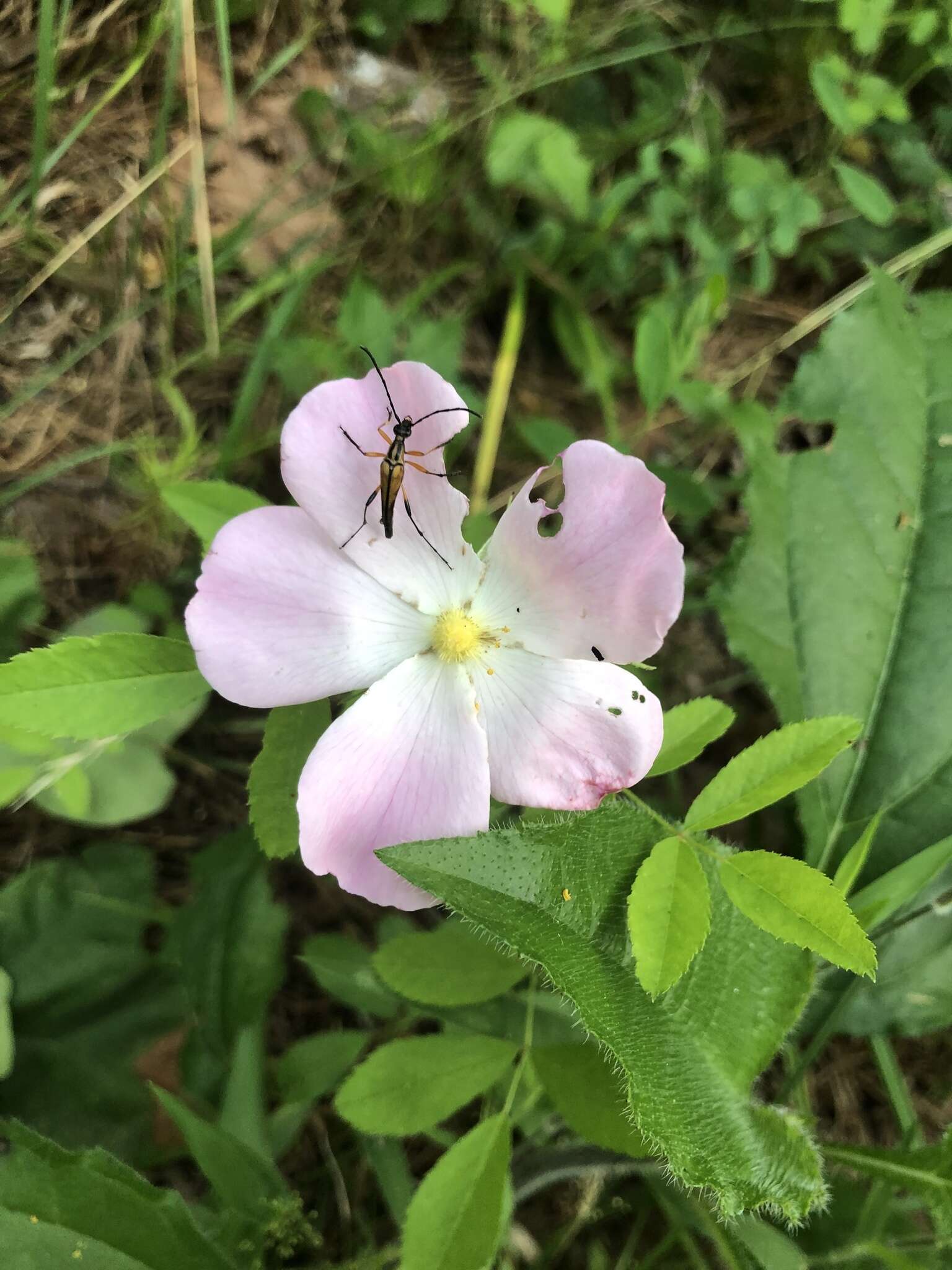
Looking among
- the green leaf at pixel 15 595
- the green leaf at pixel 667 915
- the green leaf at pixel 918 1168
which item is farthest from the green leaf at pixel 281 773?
the green leaf at pixel 918 1168

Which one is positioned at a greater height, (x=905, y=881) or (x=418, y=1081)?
(x=905, y=881)

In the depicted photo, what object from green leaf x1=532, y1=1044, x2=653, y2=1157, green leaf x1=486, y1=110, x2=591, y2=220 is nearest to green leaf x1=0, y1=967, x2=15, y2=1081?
green leaf x1=532, y1=1044, x2=653, y2=1157

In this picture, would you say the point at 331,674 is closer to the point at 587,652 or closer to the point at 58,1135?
the point at 587,652

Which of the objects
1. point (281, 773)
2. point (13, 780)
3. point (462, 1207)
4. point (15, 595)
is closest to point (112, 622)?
point (15, 595)

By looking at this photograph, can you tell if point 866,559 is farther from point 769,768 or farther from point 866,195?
point 866,195

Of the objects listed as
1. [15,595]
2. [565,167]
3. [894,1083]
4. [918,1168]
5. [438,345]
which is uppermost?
[565,167]

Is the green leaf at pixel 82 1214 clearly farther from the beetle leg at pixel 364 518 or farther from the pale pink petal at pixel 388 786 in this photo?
the beetle leg at pixel 364 518

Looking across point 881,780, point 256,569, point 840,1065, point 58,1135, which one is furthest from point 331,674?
point 840,1065
